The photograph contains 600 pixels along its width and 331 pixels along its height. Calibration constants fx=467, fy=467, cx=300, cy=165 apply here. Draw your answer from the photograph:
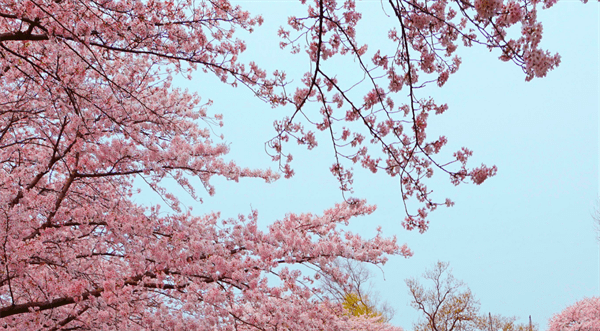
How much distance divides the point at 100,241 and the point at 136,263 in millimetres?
679

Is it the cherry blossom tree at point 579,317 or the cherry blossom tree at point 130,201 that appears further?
the cherry blossom tree at point 579,317

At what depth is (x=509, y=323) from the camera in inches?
624

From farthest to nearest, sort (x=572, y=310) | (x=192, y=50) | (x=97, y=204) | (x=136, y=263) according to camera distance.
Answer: (x=572, y=310), (x=97, y=204), (x=136, y=263), (x=192, y=50)

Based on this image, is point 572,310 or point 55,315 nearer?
point 55,315

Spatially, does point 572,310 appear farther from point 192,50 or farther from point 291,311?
point 192,50

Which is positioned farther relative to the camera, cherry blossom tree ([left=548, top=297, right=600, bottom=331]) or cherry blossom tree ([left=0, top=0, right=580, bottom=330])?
cherry blossom tree ([left=548, top=297, right=600, bottom=331])

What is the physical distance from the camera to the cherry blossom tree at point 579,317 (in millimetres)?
11259

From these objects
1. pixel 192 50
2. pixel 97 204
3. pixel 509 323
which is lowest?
pixel 97 204

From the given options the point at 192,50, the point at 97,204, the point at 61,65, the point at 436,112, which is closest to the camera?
the point at 436,112

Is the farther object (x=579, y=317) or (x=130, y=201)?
(x=579, y=317)

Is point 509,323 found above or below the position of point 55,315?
above

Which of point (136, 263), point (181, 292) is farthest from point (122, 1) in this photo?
point (181, 292)

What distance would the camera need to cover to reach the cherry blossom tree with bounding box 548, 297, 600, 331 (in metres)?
11.3

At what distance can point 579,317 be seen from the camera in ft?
38.4
